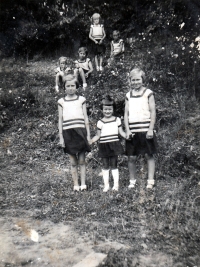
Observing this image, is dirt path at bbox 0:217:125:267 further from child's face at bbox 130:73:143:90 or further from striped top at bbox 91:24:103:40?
striped top at bbox 91:24:103:40

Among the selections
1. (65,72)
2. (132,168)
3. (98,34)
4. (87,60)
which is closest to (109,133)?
(132,168)

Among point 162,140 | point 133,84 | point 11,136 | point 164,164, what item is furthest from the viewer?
point 11,136

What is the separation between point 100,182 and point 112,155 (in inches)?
28.4

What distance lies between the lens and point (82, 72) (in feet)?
26.3

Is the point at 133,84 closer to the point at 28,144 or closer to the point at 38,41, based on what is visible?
the point at 28,144

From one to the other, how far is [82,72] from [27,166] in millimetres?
2816

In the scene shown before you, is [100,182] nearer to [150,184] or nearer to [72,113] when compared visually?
[150,184]

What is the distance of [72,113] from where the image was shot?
4.77 meters

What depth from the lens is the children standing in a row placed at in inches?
180

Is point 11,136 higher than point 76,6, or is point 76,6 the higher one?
point 76,6

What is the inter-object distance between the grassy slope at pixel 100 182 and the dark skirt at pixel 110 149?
1.71 ft

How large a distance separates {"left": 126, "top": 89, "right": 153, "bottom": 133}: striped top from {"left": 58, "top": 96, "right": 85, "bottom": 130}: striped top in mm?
683

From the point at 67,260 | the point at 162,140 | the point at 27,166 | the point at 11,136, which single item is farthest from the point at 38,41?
the point at 67,260

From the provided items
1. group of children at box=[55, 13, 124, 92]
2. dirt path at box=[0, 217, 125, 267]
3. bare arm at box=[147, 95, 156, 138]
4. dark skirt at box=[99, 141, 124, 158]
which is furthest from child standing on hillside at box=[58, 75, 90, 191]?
group of children at box=[55, 13, 124, 92]
